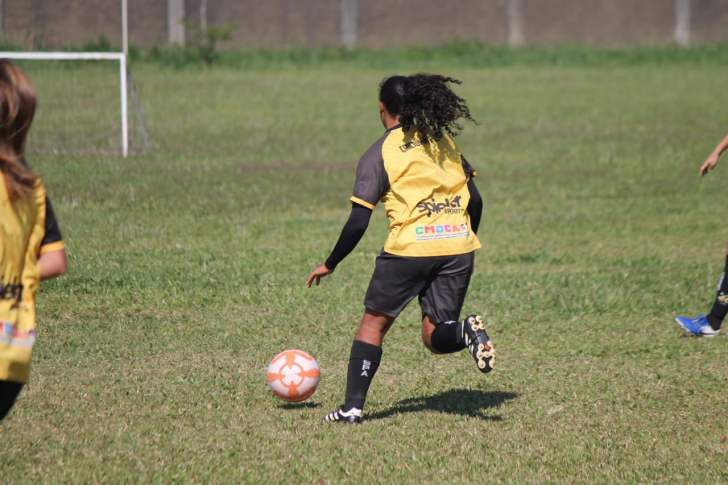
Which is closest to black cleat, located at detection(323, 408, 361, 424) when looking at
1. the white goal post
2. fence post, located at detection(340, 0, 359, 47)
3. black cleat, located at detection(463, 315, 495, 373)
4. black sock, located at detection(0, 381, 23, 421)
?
black cleat, located at detection(463, 315, 495, 373)

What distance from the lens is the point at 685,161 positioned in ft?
49.0

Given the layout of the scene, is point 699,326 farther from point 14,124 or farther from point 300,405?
point 14,124

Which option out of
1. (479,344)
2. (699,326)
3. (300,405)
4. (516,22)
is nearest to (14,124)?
(479,344)

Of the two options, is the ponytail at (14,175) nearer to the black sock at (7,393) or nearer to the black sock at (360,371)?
the black sock at (7,393)

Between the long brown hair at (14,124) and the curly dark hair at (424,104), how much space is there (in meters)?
2.04

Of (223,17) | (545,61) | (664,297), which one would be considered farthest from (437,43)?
(664,297)

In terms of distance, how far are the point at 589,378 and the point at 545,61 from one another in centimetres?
2423

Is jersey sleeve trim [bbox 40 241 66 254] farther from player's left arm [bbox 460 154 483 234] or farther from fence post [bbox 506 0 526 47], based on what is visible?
fence post [bbox 506 0 526 47]

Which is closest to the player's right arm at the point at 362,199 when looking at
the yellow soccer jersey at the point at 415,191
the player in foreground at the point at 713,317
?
Result: the yellow soccer jersey at the point at 415,191

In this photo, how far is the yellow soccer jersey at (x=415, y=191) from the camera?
4418 mm

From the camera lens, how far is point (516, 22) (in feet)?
105

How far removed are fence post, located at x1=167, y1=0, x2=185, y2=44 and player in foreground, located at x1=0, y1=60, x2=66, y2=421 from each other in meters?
23.6

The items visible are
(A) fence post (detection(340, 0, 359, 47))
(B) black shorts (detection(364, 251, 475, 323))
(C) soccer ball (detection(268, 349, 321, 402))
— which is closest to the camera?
(B) black shorts (detection(364, 251, 475, 323))

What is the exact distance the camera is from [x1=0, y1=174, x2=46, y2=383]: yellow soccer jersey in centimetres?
287
